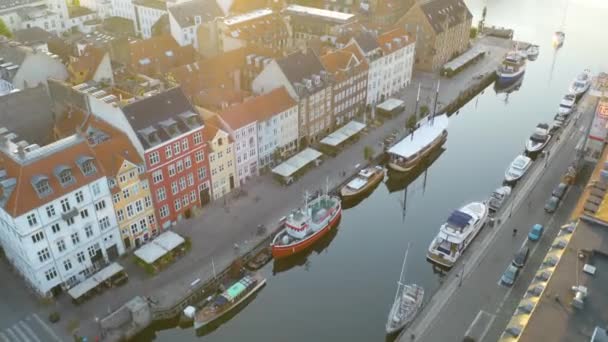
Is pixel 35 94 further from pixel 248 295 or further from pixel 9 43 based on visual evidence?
pixel 248 295

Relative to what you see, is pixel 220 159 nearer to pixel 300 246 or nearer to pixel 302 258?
pixel 300 246

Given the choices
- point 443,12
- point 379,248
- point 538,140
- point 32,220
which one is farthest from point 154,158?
point 443,12

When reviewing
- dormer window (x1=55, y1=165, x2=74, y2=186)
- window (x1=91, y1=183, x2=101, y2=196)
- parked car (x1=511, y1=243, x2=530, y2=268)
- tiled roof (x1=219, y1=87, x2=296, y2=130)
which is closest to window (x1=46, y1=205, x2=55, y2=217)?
dormer window (x1=55, y1=165, x2=74, y2=186)

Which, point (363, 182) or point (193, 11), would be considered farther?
point (193, 11)

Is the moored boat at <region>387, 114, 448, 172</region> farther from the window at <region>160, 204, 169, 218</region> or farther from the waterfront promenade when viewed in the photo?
the window at <region>160, 204, 169, 218</region>

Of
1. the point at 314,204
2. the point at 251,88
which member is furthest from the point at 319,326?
the point at 251,88

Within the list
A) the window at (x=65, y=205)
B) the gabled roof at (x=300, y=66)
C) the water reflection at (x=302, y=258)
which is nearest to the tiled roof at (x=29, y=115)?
the window at (x=65, y=205)
